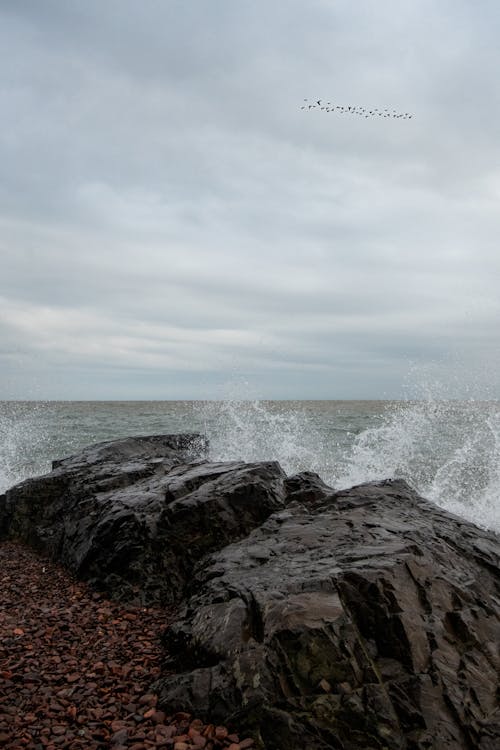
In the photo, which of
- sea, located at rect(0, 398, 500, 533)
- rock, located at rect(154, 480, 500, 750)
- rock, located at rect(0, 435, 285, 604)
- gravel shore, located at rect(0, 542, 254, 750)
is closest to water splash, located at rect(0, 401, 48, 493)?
sea, located at rect(0, 398, 500, 533)

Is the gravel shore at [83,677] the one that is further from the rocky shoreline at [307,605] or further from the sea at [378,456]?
the sea at [378,456]

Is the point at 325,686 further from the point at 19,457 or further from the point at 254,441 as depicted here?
the point at 19,457

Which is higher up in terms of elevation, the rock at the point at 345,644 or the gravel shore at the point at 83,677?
the rock at the point at 345,644

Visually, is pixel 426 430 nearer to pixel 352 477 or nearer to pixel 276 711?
pixel 352 477

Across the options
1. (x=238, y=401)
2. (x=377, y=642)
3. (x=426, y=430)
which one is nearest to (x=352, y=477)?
(x=238, y=401)

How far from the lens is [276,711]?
346 cm

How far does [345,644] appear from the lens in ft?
12.0

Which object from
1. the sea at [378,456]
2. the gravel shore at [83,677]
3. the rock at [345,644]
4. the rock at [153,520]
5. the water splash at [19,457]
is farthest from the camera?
the water splash at [19,457]

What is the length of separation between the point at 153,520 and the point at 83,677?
78.6 inches

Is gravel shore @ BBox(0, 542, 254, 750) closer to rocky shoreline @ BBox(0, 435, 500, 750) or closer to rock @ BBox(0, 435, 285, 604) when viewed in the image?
rocky shoreline @ BBox(0, 435, 500, 750)

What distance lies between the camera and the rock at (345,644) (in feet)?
11.2

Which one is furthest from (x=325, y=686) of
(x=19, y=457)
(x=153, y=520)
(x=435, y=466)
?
(x=19, y=457)

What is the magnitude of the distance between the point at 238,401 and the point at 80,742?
16.0 meters

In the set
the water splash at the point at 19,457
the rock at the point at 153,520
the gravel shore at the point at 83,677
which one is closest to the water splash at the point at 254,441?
the water splash at the point at 19,457
